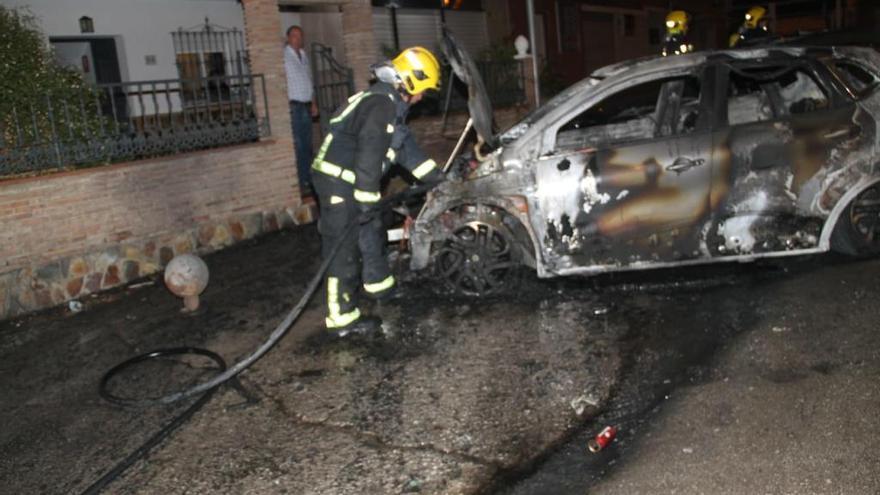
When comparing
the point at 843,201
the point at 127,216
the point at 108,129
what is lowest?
the point at 843,201

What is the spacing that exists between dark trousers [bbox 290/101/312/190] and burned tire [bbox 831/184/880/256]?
20.5 ft

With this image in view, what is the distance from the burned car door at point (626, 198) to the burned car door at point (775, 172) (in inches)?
Answer: 5.9

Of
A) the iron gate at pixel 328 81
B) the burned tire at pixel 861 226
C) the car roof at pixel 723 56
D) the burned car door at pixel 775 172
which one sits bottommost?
the burned tire at pixel 861 226

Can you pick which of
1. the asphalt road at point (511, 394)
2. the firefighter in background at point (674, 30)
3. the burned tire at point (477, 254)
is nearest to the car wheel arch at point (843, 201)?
the asphalt road at point (511, 394)

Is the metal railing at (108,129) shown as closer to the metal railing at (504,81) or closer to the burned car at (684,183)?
the burned car at (684,183)

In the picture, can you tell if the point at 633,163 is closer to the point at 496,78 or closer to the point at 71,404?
the point at 71,404

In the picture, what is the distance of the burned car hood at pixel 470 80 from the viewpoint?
212 inches

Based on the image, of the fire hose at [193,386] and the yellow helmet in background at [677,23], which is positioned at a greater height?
the yellow helmet in background at [677,23]

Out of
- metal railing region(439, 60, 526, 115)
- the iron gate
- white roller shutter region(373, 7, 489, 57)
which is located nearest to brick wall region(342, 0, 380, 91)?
the iron gate

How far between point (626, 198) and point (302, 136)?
5493 millimetres

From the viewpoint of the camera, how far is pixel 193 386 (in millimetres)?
4867

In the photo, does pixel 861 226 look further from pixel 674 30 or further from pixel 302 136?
pixel 674 30

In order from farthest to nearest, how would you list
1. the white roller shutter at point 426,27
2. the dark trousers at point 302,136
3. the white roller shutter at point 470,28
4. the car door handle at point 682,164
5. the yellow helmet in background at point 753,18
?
the white roller shutter at point 470,28 < the white roller shutter at point 426,27 < the yellow helmet in background at point 753,18 < the dark trousers at point 302,136 < the car door handle at point 682,164

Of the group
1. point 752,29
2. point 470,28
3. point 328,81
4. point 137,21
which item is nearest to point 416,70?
point 752,29
